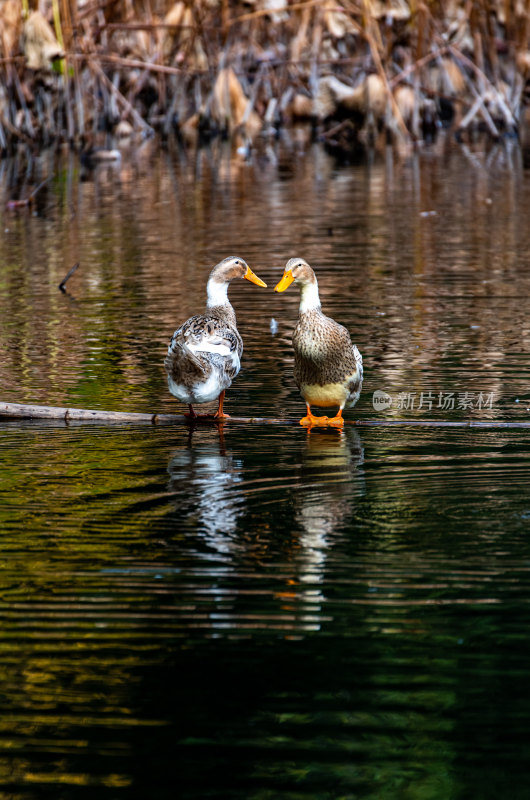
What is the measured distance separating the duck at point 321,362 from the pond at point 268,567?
0.23 metres

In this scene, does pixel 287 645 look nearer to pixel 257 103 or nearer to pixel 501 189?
pixel 501 189

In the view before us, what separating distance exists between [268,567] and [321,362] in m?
2.66

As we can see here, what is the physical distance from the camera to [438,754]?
3.95 meters

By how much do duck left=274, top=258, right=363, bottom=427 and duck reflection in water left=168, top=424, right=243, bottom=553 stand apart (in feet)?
1.95

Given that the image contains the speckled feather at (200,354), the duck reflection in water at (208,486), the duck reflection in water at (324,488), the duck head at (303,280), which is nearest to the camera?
the duck reflection in water at (324,488)

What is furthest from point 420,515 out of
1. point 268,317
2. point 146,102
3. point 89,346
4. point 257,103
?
point 146,102

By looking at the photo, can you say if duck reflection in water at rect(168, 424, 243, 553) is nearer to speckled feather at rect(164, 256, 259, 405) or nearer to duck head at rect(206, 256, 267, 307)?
speckled feather at rect(164, 256, 259, 405)

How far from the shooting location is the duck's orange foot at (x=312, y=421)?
7.87m

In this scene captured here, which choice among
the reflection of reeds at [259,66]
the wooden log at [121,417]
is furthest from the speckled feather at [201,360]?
the reflection of reeds at [259,66]

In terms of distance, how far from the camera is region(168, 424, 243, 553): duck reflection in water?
19.2 ft

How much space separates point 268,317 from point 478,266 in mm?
3087

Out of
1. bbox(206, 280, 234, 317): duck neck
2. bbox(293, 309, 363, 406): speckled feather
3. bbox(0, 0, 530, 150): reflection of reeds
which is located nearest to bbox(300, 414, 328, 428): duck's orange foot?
bbox(293, 309, 363, 406): speckled feather

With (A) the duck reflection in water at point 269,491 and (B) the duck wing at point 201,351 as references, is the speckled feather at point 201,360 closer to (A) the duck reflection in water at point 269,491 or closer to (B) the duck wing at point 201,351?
(B) the duck wing at point 201,351

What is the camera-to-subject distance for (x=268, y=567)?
5.34 m
